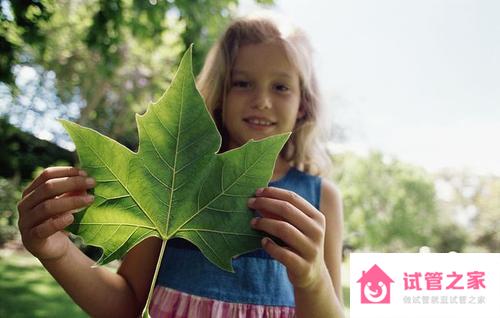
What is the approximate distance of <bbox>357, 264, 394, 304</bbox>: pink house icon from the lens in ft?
5.85

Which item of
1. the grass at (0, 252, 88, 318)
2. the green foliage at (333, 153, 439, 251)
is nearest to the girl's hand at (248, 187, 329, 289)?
the grass at (0, 252, 88, 318)

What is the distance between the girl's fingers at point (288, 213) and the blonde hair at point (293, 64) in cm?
44

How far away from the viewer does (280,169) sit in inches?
35.2

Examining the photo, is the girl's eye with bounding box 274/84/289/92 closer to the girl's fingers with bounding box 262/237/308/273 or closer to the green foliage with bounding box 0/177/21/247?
the girl's fingers with bounding box 262/237/308/273

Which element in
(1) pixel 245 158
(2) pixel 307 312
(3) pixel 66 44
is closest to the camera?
(1) pixel 245 158

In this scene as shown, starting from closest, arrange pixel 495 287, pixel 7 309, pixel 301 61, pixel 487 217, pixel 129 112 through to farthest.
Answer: pixel 301 61 < pixel 495 287 < pixel 7 309 < pixel 129 112 < pixel 487 217

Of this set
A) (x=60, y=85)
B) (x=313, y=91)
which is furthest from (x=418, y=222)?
(x=313, y=91)

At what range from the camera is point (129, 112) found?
6.31 m

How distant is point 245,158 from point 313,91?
650 mm

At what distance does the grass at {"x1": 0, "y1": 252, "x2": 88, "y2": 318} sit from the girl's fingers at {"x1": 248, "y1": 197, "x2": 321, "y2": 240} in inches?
133

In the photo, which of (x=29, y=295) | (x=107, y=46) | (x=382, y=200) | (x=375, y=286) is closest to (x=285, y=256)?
(x=375, y=286)

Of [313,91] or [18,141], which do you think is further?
[18,141]

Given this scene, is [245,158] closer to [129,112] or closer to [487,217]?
[129,112]

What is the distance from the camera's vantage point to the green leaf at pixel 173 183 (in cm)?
36
